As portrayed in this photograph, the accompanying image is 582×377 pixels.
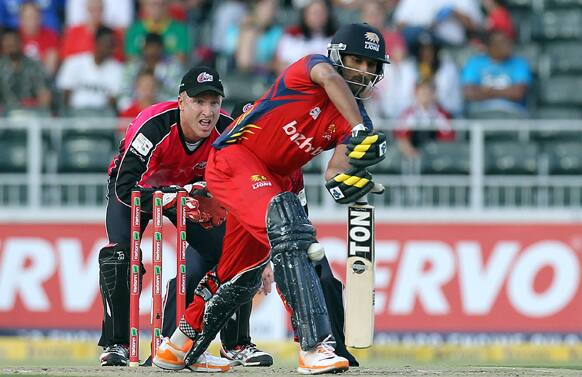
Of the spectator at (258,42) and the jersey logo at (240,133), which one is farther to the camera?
the spectator at (258,42)

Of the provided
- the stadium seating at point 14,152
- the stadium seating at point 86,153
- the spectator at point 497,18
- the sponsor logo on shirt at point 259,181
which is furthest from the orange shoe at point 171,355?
the spectator at point 497,18

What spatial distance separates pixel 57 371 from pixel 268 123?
1982mm

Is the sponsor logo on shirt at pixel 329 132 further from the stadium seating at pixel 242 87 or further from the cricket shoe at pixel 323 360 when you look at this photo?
the stadium seating at pixel 242 87

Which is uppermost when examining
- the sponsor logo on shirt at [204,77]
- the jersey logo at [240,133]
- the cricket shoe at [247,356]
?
the sponsor logo on shirt at [204,77]

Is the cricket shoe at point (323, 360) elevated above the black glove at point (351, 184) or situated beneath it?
situated beneath

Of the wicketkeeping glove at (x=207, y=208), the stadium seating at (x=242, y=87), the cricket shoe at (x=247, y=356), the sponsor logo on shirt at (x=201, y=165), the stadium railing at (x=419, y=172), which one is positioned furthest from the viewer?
the stadium seating at (x=242, y=87)

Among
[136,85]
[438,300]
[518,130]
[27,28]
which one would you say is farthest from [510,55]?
[27,28]

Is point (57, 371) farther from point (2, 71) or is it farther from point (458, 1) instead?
point (458, 1)

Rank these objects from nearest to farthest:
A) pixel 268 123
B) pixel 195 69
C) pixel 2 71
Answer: pixel 268 123 < pixel 195 69 < pixel 2 71

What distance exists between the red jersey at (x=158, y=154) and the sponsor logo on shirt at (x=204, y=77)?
0.47 m

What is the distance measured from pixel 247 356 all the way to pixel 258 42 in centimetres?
608

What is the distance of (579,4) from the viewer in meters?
15.5

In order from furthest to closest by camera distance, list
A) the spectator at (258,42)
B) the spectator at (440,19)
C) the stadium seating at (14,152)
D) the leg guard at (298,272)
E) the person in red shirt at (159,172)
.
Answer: the spectator at (440,19), the spectator at (258,42), the stadium seating at (14,152), the person in red shirt at (159,172), the leg guard at (298,272)

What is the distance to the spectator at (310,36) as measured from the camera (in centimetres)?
1443
